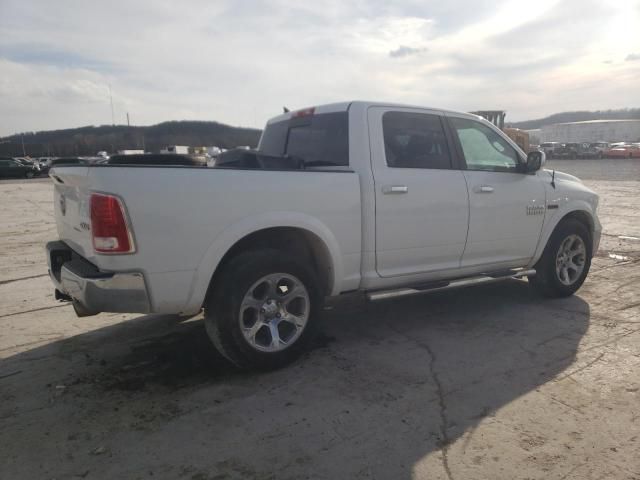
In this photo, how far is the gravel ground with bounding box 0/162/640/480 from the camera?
250cm

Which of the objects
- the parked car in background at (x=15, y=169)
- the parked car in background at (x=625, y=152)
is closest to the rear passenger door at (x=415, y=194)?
the parked car in background at (x=15, y=169)

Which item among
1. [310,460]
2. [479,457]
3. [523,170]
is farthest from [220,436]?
[523,170]

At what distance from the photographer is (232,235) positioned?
324 cm

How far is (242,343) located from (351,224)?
122 centimetres

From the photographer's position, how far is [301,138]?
14.6ft

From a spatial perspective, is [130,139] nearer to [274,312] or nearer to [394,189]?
[394,189]

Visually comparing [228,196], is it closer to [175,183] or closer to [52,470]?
[175,183]

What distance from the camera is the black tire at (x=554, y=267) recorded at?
16.8ft

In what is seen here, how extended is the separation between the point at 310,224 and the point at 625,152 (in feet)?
177

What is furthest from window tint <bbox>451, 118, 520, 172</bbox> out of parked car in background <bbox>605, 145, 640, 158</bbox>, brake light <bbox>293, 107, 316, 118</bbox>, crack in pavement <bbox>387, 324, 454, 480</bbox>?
parked car in background <bbox>605, 145, 640, 158</bbox>

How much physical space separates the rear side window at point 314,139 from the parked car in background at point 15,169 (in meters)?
42.0

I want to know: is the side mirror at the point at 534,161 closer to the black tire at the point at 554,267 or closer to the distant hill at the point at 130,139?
the black tire at the point at 554,267

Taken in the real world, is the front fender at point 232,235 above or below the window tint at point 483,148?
below

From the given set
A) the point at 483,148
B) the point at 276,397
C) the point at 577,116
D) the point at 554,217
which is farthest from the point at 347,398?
the point at 577,116
